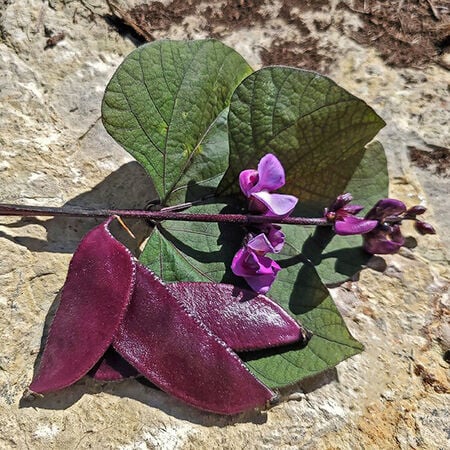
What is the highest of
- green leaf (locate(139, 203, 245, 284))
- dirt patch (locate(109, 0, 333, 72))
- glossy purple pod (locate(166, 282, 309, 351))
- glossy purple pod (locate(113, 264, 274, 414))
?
dirt patch (locate(109, 0, 333, 72))

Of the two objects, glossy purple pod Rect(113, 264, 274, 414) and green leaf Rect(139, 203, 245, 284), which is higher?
green leaf Rect(139, 203, 245, 284)

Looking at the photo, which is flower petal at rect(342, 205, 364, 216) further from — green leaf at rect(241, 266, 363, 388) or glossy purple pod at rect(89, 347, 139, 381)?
glossy purple pod at rect(89, 347, 139, 381)

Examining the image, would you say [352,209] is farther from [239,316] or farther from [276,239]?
[239,316]

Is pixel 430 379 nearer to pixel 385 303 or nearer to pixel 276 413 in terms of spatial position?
pixel 385 303

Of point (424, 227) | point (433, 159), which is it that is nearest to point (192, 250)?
point (424, 227)

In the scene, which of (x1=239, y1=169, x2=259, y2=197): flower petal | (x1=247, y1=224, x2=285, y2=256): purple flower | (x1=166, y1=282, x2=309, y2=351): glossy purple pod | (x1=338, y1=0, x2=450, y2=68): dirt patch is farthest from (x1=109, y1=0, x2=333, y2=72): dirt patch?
(x1=166, y1=282, x2=309, y2=351): glossy purple pod

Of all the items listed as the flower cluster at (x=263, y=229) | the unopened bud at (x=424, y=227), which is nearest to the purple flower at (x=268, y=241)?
the flower cluster at (x=263, y=229)

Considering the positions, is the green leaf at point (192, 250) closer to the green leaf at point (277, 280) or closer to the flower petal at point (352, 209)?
the green leaf at point (277, 280)

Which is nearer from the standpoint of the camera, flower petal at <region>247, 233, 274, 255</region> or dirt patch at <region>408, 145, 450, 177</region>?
flower petal at <region>247, 233, 274, 255</region>

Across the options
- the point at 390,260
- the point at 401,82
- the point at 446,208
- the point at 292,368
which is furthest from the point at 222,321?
the point at 401,82
